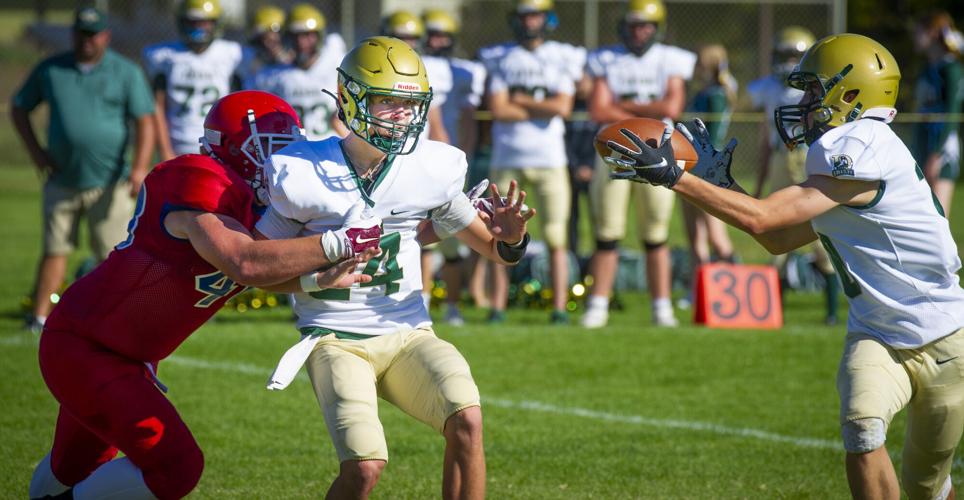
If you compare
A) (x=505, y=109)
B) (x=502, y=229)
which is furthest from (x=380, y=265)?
(x=505, y=109)

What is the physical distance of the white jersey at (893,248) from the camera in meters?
3.95

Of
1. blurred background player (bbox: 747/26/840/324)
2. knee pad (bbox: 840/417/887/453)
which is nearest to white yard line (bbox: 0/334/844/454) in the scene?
knee pad (bbox: 840/417/887/453)

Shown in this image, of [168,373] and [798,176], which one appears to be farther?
[798,176]

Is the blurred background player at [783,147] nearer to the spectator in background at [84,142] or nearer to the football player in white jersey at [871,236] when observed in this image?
the spectator in background at [84,142]

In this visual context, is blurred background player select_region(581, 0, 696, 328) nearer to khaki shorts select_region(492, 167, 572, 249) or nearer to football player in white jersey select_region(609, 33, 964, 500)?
khaki shorts select_region(492, 167, 572, 249)

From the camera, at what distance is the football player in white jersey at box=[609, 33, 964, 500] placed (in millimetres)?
3836

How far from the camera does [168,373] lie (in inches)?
281

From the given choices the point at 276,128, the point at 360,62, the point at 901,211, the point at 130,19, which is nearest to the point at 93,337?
the point at 276,128

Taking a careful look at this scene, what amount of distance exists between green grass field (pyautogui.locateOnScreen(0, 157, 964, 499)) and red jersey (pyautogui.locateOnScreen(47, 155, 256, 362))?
129cm

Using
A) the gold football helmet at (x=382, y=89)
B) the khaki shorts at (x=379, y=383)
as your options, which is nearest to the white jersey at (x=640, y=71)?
the gold football helmet at (x=382, y=89)

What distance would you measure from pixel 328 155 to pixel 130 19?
17228 millimetres

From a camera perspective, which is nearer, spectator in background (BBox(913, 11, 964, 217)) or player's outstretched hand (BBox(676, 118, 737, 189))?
player's outstretched hand (BBox(676, 118, 737, 189))

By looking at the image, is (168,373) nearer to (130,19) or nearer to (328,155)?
(328,155)

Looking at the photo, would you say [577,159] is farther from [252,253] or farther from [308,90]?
[252,253]
